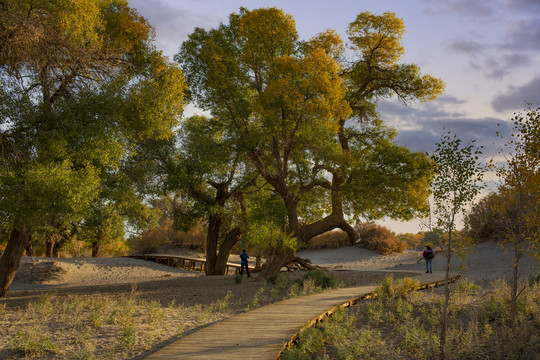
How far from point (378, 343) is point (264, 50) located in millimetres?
13343

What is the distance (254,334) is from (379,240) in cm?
2912

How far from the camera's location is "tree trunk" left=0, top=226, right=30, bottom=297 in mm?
14663

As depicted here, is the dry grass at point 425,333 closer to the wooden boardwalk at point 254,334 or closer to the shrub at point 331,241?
the wooden boardwalk at point 254,334

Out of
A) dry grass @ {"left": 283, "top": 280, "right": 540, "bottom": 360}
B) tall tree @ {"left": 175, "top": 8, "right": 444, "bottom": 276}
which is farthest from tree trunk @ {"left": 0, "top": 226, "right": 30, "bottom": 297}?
dry grass @ {"left": 283, "top": 280, "right": 540, "bottom": 360}

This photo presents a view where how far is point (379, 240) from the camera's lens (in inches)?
1367

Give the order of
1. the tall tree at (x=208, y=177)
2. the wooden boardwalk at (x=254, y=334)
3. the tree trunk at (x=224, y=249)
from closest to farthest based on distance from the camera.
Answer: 1. the wooden boardwalk at (x=254, y=334)
2. the tall tree at (x=208, y=177)
3. the tree trunk at (x=224, y=249)

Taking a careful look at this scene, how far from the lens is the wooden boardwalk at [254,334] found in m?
6.01

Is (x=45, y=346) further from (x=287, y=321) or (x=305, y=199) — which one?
(x=305, y=199)

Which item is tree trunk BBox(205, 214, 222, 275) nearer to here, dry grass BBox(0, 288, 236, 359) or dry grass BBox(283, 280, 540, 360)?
dry grass BBox(0, 288, 236, 359)

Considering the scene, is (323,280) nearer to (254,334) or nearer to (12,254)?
(254,334)

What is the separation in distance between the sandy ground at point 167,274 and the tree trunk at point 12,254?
78cm

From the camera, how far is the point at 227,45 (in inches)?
730

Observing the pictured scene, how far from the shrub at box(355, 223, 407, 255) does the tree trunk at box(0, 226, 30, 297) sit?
2658 cm

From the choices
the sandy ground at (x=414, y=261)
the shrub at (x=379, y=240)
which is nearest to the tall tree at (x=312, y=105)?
the sandy ground at (x=414, y=261)
